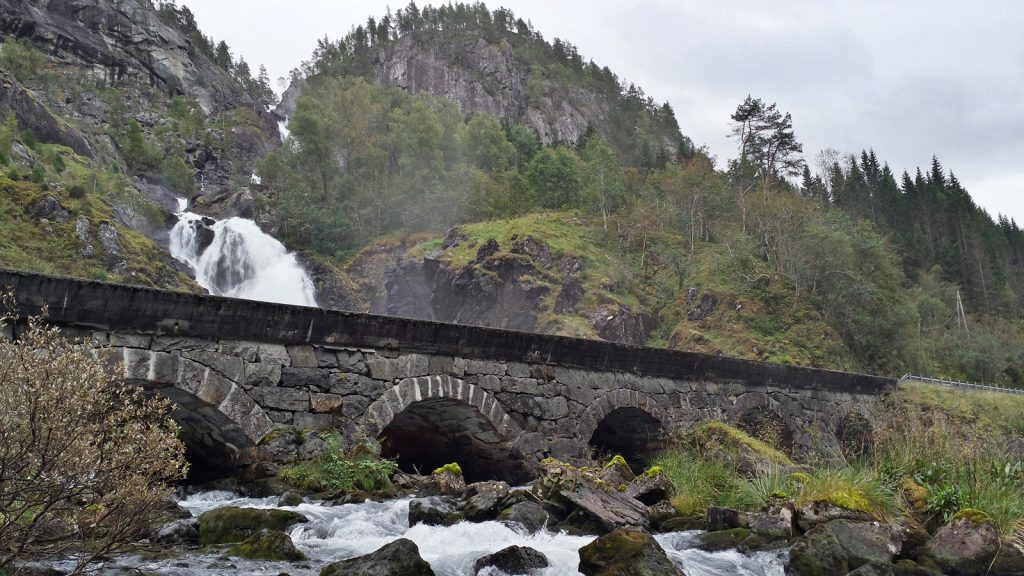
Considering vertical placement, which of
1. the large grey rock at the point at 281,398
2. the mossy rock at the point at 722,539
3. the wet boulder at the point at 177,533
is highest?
the large grey rock at the point at 281,398

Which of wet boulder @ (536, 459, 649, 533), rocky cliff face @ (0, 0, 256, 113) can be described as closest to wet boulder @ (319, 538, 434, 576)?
wet boulder @ (536, 459, 649, 533)

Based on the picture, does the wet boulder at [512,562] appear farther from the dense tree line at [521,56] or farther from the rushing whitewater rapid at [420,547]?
the dense tree line at [521,56]

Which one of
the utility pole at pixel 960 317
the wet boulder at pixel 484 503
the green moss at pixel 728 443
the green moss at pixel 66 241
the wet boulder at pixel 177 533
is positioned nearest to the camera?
the wet boulder at pixel 177 533

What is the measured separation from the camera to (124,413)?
3.98 meters

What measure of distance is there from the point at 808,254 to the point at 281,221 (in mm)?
28397

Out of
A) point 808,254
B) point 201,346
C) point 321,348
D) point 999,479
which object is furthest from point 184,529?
point 808,254

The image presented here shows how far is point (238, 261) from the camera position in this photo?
110ft

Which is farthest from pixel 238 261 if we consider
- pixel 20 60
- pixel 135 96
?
pixel 135 96

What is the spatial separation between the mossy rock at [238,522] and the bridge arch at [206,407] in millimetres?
1592

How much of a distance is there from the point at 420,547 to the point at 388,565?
1.33 metres

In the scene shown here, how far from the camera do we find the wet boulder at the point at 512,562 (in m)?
5.37

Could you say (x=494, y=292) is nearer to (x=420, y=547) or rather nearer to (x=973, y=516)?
(x=420, y=547)

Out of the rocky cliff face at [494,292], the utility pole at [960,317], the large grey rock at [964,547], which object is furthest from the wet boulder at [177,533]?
the utility pole at [960,317]

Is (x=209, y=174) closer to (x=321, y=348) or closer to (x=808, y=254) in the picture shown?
(x=808, y=254)
